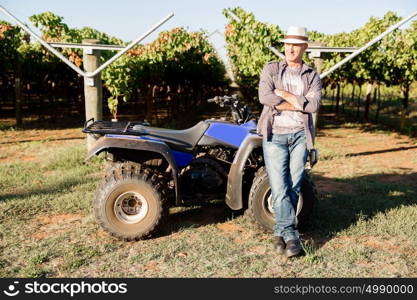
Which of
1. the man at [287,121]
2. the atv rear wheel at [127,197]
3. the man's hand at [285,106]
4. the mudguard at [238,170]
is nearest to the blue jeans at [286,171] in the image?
the man at [287,121]

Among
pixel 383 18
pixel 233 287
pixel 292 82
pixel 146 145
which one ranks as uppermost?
pixel 383 18

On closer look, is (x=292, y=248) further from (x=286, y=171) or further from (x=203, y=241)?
(x=203, y=241)

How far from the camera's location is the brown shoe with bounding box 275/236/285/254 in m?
3.56

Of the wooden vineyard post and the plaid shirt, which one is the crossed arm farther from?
the wooden vineyard post

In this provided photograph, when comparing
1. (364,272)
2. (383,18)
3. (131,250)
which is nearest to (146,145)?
(131,250)

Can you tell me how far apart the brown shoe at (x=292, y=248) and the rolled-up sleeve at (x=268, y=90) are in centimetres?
115

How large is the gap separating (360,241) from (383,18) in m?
10.1

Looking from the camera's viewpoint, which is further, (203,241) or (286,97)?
(203,241)

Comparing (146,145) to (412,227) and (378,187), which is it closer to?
(412,227)

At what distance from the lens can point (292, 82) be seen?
347 centimetres

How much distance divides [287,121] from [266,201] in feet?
3.13

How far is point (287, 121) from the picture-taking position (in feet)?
11.3

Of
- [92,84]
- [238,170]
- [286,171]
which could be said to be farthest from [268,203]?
[92,84]

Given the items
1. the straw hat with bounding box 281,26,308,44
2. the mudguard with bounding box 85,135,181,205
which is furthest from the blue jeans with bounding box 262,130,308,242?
the mudguard with bounding box 85,135,181,205
